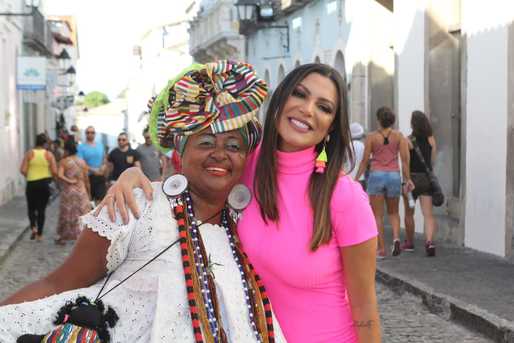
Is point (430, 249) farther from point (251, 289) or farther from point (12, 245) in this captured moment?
point (251, 289)

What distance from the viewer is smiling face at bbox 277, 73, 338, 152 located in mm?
3113

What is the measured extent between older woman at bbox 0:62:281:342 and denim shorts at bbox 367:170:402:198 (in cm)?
871

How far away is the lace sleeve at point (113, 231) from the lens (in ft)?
9.18

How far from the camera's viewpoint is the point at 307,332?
3.14 metres

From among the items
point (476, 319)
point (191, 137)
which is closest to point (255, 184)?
point (191, 137)

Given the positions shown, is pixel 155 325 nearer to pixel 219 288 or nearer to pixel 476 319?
pixel 219 288

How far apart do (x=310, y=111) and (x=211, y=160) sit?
36 cm

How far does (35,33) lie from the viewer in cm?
3167

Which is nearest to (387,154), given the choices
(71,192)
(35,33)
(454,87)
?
(454,87)

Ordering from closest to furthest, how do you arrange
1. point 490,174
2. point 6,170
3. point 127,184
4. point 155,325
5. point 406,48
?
point 155,325, point 127,184, point 490,174, point 406,48, point 6,170

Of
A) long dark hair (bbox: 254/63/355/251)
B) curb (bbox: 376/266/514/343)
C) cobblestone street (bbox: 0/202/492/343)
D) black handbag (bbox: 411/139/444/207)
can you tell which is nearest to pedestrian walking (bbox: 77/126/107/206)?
cobblestone street (bbox: 0/202/492/343)

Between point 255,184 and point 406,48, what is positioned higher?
point 406,48

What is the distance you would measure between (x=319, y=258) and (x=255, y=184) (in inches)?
12.7

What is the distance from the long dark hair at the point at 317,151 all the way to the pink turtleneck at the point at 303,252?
3 cm
